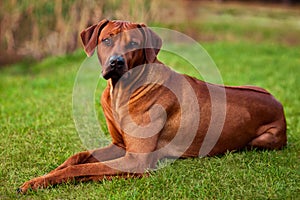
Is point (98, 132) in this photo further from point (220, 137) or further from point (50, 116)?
point (220, 137)

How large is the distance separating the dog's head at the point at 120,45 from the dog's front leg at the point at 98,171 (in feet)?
2.08

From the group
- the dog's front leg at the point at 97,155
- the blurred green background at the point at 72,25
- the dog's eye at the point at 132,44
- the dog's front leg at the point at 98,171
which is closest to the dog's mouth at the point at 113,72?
the dog's eye at the point at 132,44

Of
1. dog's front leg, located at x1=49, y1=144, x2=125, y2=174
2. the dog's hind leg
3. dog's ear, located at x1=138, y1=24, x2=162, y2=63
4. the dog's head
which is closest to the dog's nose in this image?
the dog's head

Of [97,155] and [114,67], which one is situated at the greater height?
[114,67]

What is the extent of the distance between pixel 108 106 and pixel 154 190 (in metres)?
0.85

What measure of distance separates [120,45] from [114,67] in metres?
0.18

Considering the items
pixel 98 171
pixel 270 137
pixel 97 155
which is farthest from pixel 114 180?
pixel 270 137

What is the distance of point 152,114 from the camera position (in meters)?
4.14

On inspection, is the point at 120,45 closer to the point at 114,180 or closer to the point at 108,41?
the point at 108,41

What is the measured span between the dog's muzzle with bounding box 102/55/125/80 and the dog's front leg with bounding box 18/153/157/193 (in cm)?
61

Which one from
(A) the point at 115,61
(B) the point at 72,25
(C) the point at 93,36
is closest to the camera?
(A) the point at 115,61

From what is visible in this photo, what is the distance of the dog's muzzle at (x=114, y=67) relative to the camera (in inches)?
153

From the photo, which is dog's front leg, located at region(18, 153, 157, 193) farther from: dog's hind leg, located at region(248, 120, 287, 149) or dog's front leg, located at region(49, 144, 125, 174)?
dog's hind leg, located at region(248, 120, 287, 149)

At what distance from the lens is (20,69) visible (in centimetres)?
1150
